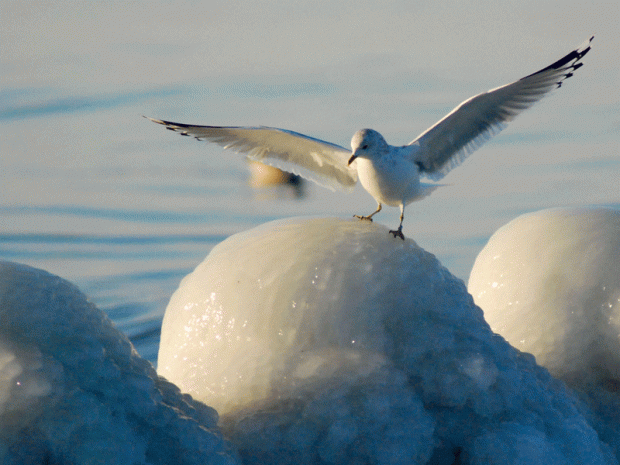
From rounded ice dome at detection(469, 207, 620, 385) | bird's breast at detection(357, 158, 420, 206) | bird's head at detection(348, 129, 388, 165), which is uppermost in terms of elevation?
bird's head at detection(348, 129, 388, 165)

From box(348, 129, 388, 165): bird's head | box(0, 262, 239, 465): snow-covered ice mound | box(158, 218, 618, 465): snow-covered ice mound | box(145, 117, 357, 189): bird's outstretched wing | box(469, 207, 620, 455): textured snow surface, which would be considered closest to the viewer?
box(0, 262, 239, 465): snow-covered ice mound

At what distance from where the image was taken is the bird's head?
2.67m

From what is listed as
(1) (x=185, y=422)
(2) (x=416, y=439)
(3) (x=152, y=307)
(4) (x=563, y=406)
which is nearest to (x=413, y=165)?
(4) (x=563, y=406)

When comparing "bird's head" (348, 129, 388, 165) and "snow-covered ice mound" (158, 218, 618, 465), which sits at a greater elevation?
"bird's head" (348, 129, 388, 165)

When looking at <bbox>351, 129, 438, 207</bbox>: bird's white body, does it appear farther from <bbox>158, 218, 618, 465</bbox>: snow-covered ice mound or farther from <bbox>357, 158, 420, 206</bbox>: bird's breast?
<bbox>158, 218, 618, 465</bbox>: snow-covered ice mound

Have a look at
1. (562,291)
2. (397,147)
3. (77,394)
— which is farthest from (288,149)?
(77,394)

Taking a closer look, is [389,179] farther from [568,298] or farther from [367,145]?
[568,298]

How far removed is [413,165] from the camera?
287 centimetres

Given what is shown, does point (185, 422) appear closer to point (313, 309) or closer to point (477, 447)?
point (313, 309)

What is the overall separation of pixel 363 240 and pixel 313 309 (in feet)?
0.91

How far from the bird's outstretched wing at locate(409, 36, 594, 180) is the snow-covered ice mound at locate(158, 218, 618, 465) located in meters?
0.86

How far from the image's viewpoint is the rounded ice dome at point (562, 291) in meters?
2.48

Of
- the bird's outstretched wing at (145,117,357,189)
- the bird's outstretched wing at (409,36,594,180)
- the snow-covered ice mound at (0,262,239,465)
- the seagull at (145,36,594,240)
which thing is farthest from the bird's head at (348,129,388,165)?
the snow-covered ice mound at (0,262,239,465)

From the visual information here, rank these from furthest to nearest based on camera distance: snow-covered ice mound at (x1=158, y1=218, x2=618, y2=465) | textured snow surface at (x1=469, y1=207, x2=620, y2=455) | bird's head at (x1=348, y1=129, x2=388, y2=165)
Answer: bird's head at (x1=348, y1=129, x2=388, y2=165) < textured snow surface at (x1=469, y1=207, x2=620, y2=455) < snow-covered ice mound at (x1=158, y1=218, x2=618, y2=465)
